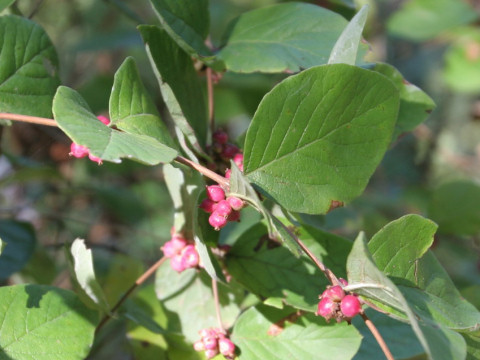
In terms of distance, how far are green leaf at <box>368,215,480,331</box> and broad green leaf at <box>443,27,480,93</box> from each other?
149 cm

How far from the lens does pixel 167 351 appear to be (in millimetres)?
854

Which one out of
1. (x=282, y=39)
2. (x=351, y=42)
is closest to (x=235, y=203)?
(x=351, y=42)

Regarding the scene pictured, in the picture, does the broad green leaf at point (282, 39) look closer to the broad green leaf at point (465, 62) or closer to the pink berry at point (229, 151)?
the pink berry at point (229, 151)

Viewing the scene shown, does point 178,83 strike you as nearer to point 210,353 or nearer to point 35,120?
point 35,120

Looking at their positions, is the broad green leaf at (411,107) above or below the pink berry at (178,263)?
above

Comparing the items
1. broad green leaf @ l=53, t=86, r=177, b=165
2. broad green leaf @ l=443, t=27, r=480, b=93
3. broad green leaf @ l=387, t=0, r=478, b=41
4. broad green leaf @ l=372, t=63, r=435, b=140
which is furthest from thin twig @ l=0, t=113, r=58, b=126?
broad green leaf @ l=443, t=27, r=480, b=93

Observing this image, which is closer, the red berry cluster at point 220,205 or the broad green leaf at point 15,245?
the red berry cluster at point 220,205

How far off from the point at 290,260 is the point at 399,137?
0.25m

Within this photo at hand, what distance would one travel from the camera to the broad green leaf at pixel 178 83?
683 mm

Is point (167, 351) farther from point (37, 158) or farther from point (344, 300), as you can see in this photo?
point (37, 158)

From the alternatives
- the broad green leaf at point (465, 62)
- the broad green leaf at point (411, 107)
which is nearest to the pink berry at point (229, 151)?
the broad green leaf at point (411, 107)

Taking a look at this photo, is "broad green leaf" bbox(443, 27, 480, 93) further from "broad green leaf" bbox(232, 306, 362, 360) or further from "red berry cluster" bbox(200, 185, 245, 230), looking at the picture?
"red berry cluster" bbox(200, 185, 245, 230)

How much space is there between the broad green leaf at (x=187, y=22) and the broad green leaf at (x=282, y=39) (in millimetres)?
44

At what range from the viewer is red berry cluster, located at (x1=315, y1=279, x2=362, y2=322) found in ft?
1.88
